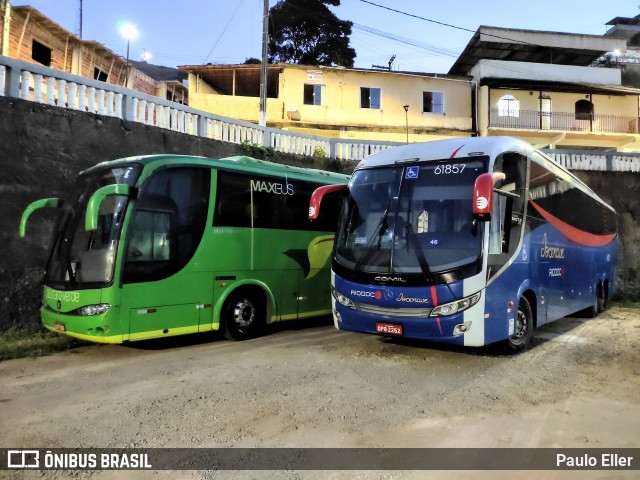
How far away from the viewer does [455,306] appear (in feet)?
19.6

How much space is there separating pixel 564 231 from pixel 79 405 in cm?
833

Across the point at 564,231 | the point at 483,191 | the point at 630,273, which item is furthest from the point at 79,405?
the point at 630,273

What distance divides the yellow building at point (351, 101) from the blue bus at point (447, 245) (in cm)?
1986

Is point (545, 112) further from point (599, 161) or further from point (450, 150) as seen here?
point (450, 150)

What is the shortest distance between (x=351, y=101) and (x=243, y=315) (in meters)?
21.7

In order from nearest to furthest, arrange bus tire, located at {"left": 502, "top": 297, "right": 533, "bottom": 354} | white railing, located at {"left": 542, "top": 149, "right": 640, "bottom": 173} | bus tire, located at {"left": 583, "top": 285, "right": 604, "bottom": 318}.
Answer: bus tire, located at {"left": 502, "top": 297, "right": 533, "bottom": 354}, bus tire, located at {"left": 583, "top": 285, "right": 604, "bottom": 318}, white railing, located at {"left": 542, "top": 149, "right": 640, "bottom": 173}

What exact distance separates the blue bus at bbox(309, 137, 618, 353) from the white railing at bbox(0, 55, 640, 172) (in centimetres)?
529

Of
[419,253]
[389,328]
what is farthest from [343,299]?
[419,253]

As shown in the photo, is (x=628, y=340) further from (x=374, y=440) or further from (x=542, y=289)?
(x=374, y=440)

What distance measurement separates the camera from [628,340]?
845 centimetres

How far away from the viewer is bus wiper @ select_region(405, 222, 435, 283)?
19.9ft

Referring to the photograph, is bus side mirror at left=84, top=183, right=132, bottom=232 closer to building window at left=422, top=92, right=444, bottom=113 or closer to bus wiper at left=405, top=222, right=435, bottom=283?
bus wiper at left=405, top=222, right=435, bottom=283

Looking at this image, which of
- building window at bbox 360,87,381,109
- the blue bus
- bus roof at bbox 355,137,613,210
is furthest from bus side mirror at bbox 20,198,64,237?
building window at bbox 360,87,381,109

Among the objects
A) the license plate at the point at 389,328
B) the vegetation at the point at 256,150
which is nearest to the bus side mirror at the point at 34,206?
the license plate at the point at 389,328
